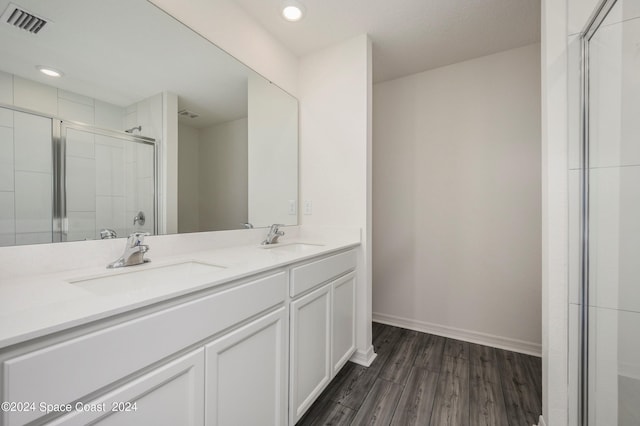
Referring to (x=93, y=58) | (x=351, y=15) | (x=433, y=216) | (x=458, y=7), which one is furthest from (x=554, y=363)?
(x=93, y=58)

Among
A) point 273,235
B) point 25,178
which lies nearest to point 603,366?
point 273,235

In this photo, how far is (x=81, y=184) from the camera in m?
1.02

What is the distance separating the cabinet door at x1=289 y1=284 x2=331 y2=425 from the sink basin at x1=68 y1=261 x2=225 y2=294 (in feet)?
1.56

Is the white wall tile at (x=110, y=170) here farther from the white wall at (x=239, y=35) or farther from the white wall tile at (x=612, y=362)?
the white wall tile at (x=612, y=362)

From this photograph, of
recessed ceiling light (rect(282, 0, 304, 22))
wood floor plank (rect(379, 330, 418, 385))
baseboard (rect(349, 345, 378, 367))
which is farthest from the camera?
baseboard (rect(349, 345, 378, 367))

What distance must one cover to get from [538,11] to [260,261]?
2301 mm

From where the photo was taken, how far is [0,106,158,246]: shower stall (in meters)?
0.86

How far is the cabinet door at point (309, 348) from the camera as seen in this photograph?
3.95ft

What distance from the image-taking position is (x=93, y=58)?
106cm

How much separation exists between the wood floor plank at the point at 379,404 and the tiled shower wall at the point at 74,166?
4.76ft

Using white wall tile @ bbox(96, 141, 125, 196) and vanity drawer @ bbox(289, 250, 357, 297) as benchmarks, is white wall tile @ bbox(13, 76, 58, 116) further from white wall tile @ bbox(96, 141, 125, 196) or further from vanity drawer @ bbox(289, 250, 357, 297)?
vanity drawer @ bbox(289, 250, 357, 297)

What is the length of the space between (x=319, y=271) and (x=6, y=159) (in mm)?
1261

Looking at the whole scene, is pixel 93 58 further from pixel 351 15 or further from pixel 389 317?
pixel 389 317

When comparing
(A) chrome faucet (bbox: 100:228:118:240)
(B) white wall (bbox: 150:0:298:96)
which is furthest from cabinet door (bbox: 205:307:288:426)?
(B) white wall (bbox: 150:0:298:96)
